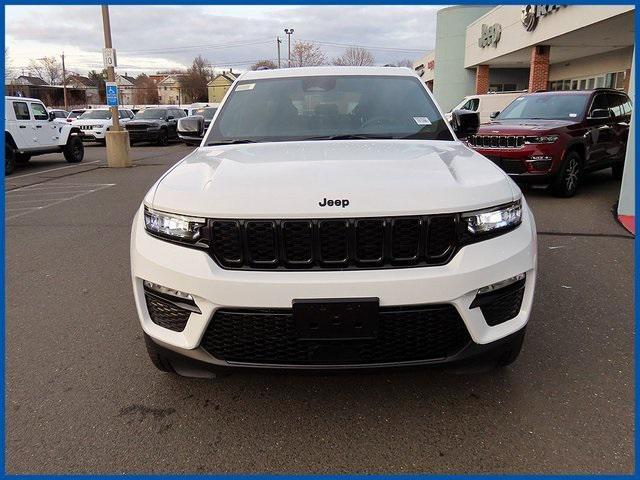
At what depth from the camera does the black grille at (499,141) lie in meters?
8.28

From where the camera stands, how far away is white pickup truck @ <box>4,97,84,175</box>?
13195 mm

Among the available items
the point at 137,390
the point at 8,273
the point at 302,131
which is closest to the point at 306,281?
the point at 137,390

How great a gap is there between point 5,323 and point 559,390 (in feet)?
12.6

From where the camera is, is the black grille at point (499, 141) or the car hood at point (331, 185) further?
the black grille at point (499, 141)

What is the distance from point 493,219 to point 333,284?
82cm

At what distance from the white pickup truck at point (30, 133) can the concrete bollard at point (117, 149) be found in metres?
1.80

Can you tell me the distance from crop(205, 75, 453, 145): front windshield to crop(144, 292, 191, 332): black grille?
148cm

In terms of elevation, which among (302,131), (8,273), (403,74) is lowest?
(8,273)

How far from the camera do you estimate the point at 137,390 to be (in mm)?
2934

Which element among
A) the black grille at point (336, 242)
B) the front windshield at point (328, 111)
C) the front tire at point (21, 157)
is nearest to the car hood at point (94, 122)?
the front tire at point (21, 157)

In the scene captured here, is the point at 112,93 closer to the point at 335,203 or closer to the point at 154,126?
the point at 154,126

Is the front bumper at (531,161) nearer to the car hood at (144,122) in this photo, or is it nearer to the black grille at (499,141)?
the black grille at (499,141)

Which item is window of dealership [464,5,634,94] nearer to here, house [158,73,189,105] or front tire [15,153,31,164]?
front tire [15,153,31,164]

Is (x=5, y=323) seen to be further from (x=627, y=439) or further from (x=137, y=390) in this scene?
(x=627, y=439)
